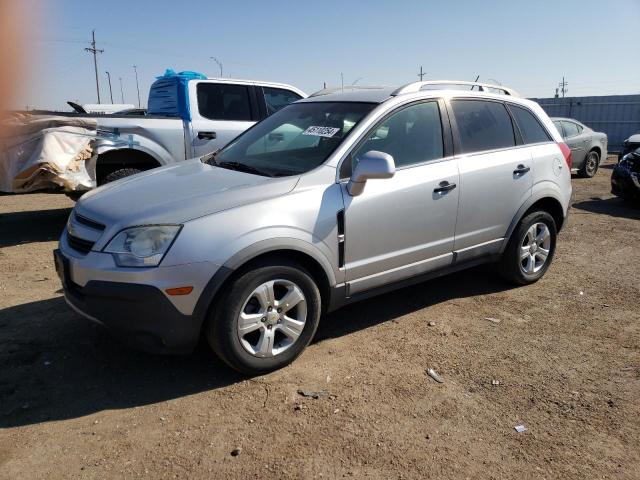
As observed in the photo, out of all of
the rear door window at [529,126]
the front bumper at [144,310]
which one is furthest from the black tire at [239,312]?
the rear door window at [529,126]

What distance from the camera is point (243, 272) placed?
3.10 m

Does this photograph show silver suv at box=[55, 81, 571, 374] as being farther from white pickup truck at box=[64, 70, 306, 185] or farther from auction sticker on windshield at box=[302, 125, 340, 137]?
white pickup truck at box=[64, 70, 306, 185]

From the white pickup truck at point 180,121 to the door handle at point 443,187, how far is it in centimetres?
402

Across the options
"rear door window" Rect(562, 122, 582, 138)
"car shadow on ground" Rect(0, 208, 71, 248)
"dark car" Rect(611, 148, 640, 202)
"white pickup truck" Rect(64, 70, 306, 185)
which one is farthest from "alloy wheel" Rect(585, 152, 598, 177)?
"car shadow on ground" Rect(0, 208, 71, 248)

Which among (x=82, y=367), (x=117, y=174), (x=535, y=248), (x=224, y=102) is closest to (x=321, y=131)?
(x=82, y=367)

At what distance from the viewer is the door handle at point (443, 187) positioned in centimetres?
393

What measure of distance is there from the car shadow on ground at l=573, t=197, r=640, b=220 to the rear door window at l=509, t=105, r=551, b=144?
446 centimetres

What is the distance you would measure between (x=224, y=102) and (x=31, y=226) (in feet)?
10.5

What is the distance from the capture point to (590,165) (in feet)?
42.4

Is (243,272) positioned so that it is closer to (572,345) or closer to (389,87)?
(389,87)

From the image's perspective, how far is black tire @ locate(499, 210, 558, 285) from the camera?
4.69 meters

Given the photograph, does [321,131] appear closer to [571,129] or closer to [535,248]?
[535,248]

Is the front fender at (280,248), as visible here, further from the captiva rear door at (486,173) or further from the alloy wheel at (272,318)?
the captiva rear door at (486,173)

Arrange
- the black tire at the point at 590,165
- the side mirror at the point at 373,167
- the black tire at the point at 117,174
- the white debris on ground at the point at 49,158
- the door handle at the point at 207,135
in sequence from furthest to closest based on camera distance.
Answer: the black tire at the point at 590,165
the door handle at the point at 207,135
the black tire at the point at 117,174
the white debris on ground at the point at 49,158
the side mirror at the point at 373,167
